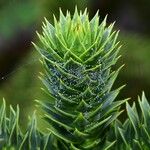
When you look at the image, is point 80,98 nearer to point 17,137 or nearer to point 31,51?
point 17,137

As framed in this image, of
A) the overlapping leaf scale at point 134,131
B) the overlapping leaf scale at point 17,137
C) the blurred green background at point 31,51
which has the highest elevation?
the blurred green background at point 31,51

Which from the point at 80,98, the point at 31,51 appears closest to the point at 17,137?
the point at 80,98

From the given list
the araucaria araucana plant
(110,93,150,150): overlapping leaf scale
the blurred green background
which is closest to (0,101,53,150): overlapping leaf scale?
the araucaria araucana plant

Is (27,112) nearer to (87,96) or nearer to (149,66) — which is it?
(149,66)

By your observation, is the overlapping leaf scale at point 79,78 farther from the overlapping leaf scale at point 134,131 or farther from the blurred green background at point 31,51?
the blurred green background at point 31,51

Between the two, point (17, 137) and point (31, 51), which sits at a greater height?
point (31, 51)

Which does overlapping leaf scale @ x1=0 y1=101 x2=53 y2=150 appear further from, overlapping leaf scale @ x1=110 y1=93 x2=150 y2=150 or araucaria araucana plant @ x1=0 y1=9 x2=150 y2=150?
overlapping leaf scale @ x1=110 y1=93 x2=150 y2=150

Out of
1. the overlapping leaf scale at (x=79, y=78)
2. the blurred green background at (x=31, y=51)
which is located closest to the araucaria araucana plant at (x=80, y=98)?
the overlapping leaf scale at (x=79, y=78)
